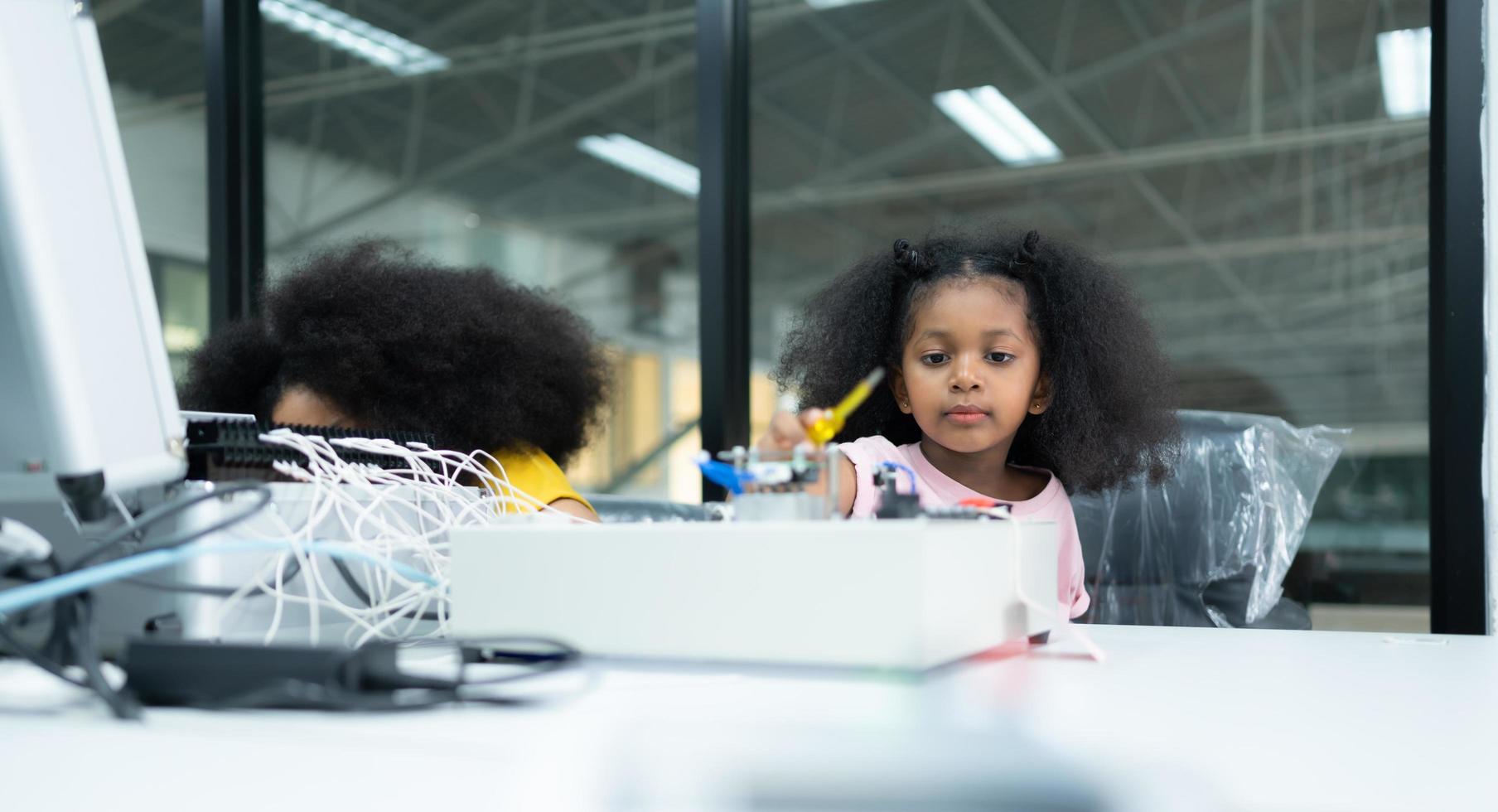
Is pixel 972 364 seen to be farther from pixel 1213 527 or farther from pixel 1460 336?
pixel 1460 336

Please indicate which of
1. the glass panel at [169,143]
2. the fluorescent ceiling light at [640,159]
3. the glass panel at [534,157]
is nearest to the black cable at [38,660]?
the glass panel at [534,157]

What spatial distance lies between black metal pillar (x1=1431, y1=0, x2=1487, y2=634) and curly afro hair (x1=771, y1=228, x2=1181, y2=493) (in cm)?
35

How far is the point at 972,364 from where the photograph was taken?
125 centimetres

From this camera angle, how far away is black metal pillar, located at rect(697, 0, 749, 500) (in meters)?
1.75

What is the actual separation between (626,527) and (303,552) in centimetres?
24

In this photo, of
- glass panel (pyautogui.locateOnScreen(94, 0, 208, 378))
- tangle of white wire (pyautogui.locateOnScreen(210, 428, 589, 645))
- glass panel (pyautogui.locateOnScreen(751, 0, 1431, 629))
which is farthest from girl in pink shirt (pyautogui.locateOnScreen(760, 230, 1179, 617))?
glass panel (pyautogui.locateOnScreen(94, 0, 208, 378))

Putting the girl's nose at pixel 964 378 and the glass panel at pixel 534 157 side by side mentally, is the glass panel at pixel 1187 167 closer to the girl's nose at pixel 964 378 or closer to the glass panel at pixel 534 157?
the glass panel at pixel 534 157

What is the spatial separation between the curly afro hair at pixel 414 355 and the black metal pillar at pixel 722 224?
0.30m

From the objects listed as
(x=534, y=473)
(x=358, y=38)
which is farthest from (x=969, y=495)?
(x=358, y=38)

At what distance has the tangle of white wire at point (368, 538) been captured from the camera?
663 millimetres

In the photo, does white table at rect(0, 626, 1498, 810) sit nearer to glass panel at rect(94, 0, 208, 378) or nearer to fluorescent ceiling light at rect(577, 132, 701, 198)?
glass panel at rect(94, 0, 208, 378)

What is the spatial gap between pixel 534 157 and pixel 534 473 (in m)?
8.04

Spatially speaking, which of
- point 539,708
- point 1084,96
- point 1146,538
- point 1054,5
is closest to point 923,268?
point 1146,538

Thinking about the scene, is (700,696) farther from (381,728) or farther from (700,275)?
(700,275)
